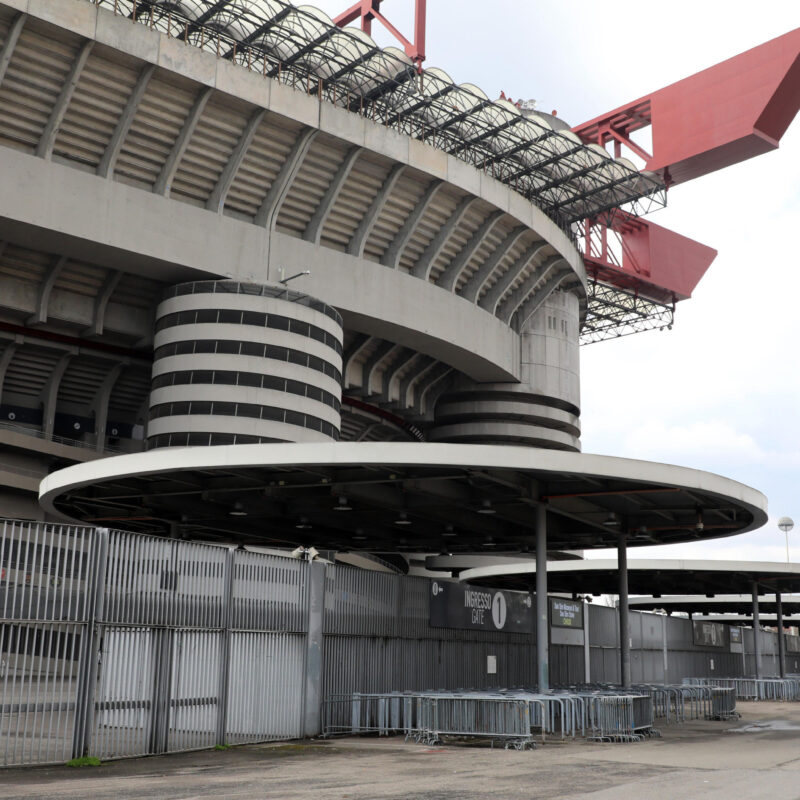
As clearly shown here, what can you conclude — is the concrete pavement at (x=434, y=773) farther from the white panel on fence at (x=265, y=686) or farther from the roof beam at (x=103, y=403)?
the roof beam at (x=103, y=403)

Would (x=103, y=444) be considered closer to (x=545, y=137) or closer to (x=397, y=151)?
(x=397, y=151)

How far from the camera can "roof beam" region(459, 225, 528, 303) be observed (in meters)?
62.1

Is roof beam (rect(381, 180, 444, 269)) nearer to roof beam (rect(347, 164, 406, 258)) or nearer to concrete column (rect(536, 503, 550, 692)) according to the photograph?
roof beam (rect(347, 164, 406, 258))

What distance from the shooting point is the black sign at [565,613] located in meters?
33.1

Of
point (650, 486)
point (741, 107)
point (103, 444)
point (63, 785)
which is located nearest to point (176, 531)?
point (650, 486)

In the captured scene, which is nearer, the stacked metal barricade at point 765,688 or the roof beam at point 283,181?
the stacked metal barricade at point 765,688

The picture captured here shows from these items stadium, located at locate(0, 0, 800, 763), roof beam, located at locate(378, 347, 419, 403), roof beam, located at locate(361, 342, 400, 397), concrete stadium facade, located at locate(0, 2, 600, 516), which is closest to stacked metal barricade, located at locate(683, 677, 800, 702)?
stadium, located at locate(0, 0, 800, 763)

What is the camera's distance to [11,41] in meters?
41.6

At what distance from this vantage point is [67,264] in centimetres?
4891

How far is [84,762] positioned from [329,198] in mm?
40700

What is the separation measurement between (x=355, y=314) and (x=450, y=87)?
43.5 ft

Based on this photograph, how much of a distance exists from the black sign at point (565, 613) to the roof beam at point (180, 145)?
2764 centimetres

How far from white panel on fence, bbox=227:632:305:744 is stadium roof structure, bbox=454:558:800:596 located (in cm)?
1981

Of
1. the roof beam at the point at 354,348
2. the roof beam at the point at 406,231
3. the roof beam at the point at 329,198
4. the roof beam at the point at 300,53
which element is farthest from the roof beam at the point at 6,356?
the roof beam at the point at 406,231
